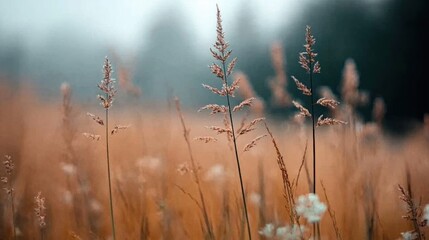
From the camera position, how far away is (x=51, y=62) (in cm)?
333

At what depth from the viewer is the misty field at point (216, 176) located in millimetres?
1128

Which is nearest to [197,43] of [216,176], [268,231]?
[216,176]

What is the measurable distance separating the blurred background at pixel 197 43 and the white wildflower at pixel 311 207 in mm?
528

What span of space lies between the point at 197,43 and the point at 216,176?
1233 mm

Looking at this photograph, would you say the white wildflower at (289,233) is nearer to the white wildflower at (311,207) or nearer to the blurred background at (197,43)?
the white wildflower at (311,207)

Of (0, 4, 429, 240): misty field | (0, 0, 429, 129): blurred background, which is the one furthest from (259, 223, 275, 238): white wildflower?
(0, 0, 429, 129): blurred background

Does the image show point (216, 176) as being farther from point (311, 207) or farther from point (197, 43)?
point (197, 43)

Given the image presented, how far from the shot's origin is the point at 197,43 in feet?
9.71

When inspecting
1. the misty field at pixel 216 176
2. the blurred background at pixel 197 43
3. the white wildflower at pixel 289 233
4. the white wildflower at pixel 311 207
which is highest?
the blurred background at pixel 197 43

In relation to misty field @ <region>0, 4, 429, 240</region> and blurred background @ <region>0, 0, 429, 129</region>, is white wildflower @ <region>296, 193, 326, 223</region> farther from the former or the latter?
blurred background @ <region>0, 0, 429, 129</region>

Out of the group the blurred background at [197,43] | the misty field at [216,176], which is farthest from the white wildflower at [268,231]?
the blurred background at [197,43]

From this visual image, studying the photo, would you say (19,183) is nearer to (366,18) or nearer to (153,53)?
(153,53)

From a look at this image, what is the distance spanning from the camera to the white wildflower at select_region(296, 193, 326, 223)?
1.12 m

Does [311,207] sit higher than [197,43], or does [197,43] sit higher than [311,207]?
[197,43]
